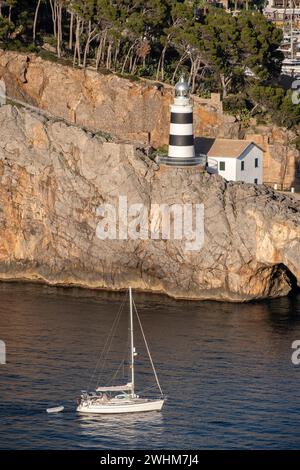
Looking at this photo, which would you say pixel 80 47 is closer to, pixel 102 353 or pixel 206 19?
pixel 206 19

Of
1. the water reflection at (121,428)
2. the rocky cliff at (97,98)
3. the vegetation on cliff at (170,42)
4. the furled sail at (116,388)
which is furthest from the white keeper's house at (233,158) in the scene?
the water reflection at (121,428)

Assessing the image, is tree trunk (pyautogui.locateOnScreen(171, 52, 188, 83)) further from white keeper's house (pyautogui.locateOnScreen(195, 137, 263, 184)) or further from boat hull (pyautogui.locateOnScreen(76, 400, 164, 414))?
boat hull (pyautogui.locateOnScreen(76, 400, 164, 414))

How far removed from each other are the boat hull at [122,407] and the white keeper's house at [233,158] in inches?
1058

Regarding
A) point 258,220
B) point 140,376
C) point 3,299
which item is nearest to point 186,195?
point 258,220

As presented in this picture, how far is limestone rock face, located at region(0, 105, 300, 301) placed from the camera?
101 meters

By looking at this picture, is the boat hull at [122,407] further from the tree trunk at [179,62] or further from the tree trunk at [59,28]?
the tree trunk at [179,62]

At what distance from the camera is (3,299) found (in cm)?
9950

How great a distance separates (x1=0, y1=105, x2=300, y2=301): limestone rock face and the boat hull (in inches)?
780

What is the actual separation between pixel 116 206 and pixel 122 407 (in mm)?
22549

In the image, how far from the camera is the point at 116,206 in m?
103

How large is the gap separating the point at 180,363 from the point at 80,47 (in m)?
33.8

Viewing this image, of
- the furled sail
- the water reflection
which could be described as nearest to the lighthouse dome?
the furled sail

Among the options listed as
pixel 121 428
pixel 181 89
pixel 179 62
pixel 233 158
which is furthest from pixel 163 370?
pixel 179 62

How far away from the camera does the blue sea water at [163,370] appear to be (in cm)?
7850
